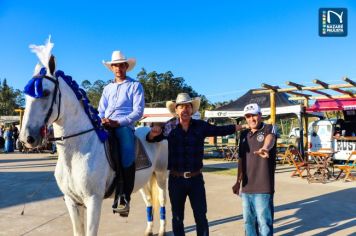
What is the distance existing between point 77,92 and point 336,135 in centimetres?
1295

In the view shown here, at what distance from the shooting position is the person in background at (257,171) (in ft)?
12.6

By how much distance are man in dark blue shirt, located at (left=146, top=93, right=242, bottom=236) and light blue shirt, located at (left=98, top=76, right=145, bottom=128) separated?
13.5 inches

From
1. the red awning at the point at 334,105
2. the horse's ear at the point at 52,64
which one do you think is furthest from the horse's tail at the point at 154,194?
the red awning at the point at 334,105

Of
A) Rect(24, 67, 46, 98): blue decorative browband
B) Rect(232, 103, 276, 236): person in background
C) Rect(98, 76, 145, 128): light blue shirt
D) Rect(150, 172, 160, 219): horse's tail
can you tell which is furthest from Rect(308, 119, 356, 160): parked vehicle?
Rect(24, 67, 46, 98): blue decorative browband

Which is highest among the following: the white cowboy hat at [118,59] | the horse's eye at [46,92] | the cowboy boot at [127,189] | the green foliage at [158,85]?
the green foliage at [158,85]

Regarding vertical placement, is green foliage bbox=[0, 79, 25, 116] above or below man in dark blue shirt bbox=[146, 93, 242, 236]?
above

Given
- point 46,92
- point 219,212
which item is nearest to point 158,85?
point 219,212

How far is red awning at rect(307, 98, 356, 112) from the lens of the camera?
561 inches

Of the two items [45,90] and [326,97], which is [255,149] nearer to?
[45,90]

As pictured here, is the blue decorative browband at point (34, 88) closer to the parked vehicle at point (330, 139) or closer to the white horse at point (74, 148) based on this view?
the white horse at point (74, 148)

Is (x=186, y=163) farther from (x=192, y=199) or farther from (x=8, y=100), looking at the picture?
(x=8, y=100)

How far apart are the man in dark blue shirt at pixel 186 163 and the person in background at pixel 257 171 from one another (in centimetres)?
34

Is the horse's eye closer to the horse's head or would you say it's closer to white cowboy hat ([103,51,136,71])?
the horse's head

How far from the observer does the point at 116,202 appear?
3990 millimetres
